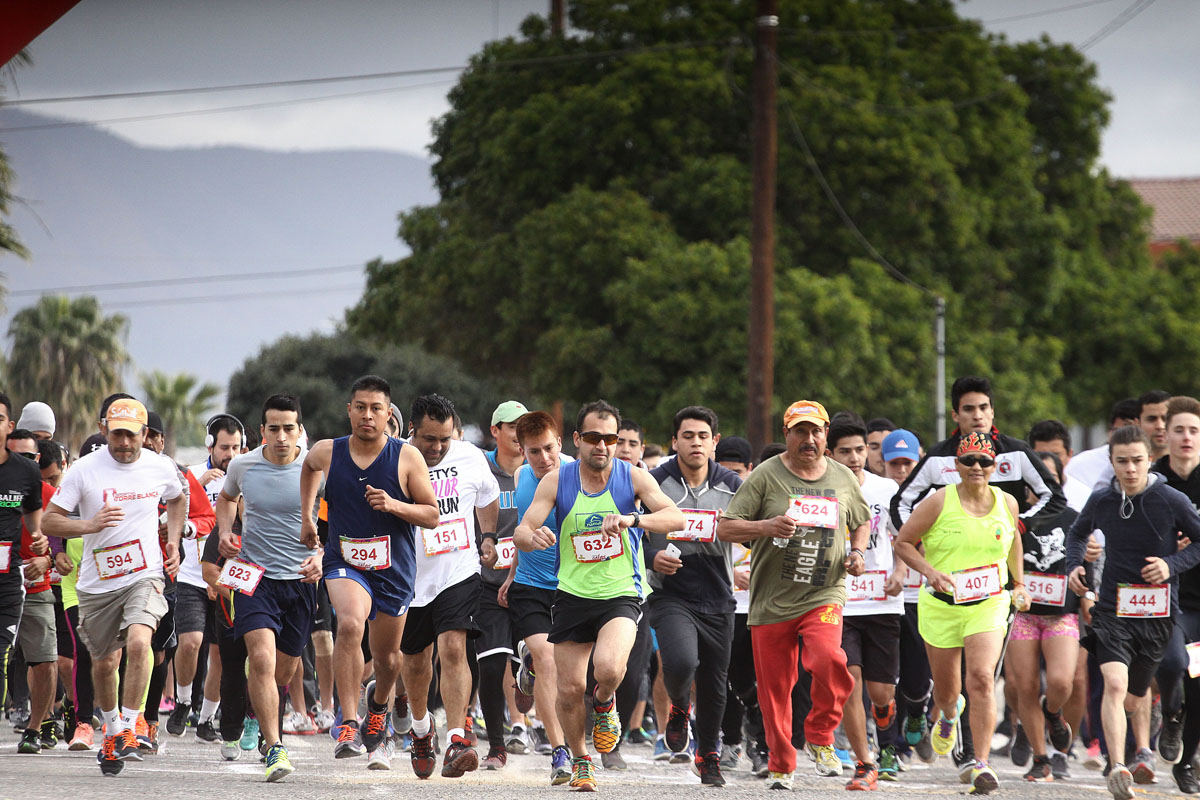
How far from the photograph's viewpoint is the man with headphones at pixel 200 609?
11344mm

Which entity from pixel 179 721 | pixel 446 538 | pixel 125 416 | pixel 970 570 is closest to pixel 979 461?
pixel 970 570

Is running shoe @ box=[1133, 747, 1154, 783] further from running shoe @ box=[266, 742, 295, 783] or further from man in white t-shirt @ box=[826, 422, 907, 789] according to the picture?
running shoe @ box=[266, 742, 295, 783]

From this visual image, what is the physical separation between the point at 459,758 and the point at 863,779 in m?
2.55

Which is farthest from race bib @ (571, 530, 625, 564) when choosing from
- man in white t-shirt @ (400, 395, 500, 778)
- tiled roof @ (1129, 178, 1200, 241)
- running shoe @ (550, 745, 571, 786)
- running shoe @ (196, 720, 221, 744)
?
tiled roof @ (1129, 178, 1200, 241)

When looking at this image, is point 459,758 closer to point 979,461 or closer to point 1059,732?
point 979,461

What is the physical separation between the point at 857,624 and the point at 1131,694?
188 centimetres

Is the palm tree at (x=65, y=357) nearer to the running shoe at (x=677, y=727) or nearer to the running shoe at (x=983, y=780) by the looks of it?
the running shoe at (x=677, y=727)

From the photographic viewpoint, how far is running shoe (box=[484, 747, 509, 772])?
988cm

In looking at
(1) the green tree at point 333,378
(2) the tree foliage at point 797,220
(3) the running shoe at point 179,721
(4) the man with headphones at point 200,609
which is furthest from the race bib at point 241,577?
(1) the green tree at point 333,378

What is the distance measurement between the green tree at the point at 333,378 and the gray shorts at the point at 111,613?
1547 inches

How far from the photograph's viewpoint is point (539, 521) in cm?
888

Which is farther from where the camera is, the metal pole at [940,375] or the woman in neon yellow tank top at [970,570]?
the metal pole at [940,375]

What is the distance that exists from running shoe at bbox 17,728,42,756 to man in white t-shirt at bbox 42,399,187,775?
104 centimetres

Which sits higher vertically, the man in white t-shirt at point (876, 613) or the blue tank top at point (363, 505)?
the blue tank top at point (363, 505)
